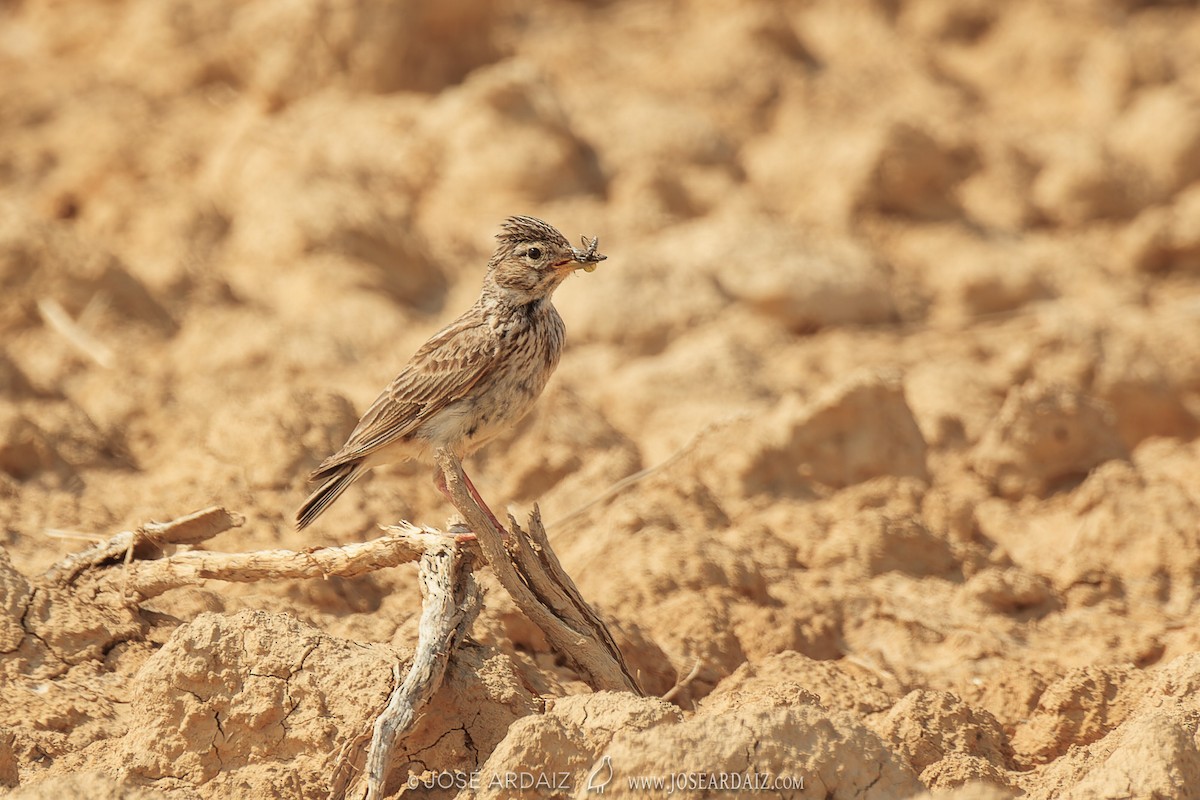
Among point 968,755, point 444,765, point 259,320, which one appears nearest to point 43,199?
point 259,320

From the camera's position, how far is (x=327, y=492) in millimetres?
5555

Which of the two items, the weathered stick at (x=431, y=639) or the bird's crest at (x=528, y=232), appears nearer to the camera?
the weathered stick at (x=431, y=639)

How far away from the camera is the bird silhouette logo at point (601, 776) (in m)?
3.72

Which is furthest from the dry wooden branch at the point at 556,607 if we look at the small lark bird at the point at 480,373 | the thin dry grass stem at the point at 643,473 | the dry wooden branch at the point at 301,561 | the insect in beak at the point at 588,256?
the thin dry grass stem at the point at 643,473

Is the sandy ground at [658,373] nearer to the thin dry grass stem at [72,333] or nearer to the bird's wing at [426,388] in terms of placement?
the thin dry grass stem at [72,333]

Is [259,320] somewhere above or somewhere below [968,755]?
above

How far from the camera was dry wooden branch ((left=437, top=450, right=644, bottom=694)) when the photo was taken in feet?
15.7

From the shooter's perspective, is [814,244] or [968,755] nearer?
[968,755]

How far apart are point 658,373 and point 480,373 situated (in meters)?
2.91

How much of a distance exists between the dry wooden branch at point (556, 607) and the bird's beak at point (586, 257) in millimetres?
1172

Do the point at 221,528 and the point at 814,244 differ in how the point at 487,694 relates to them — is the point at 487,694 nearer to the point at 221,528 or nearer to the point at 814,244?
the point at 221,528

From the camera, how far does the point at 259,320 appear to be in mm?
8289

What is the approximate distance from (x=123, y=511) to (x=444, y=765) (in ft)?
8.78

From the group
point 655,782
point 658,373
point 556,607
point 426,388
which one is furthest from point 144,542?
point 658,373
